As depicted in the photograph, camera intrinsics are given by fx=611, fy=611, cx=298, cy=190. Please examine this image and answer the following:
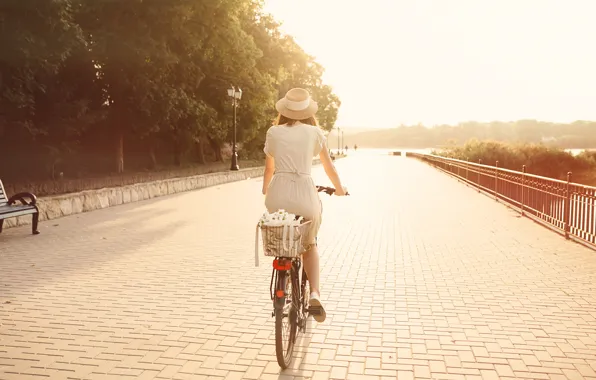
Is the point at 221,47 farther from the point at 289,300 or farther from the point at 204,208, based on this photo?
the point at 289,300

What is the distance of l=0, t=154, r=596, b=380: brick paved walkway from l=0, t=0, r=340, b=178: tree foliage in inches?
314

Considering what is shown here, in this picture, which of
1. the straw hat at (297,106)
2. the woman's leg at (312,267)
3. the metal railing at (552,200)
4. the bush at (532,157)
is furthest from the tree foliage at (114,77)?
the bush at (532,157)

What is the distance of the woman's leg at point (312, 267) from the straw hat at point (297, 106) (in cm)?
96

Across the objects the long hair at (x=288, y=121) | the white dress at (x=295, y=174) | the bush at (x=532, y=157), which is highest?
the long hair at (x=288, y=121)

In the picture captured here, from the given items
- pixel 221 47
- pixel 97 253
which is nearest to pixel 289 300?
pixel 97 253

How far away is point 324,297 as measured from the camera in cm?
624

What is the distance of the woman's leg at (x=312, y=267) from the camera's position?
14.8 feet

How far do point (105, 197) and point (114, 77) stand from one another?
12.2 meters

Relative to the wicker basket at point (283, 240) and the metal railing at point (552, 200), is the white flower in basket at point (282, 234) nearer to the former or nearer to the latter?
the wicker basket at point (283, 240)

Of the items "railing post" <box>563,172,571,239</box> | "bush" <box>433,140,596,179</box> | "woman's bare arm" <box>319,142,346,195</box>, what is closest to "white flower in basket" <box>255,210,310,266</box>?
"woman's bare arm" <box>319,142,346,195</box>

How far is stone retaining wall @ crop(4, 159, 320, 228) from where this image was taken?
41.1ft

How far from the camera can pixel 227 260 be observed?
8242 millimetres

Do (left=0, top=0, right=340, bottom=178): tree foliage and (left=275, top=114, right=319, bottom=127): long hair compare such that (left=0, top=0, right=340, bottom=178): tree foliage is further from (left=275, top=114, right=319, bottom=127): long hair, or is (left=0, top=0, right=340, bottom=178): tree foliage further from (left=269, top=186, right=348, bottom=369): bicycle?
(left=269, top=186, right=348, bottom=369): bicycle

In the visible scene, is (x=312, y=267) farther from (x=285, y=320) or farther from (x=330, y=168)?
(x=330, y=168)
